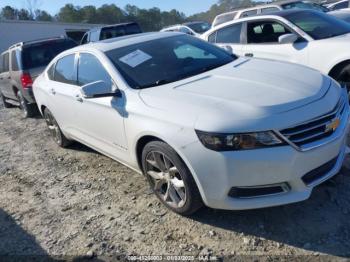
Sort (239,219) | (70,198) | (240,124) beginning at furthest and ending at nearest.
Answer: (70,198)
(239,219)
(240,124)

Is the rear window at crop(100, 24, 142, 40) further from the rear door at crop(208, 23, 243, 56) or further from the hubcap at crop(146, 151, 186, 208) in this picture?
the hubcap at crop(146, 151, 186, 208)

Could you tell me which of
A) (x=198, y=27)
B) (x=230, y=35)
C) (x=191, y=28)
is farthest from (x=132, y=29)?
(x=230, y=35)

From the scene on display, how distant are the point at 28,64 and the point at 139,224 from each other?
6133 millimetres

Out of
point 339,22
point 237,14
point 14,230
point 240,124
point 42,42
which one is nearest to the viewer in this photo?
point 240,124

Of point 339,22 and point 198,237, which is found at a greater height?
point 339,22

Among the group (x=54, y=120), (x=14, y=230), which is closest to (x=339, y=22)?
(x=54, y=120)

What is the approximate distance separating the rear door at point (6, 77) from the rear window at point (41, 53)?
44.1 inches

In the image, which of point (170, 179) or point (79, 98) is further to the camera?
point (79, 98)

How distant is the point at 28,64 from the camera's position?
8.59 meters

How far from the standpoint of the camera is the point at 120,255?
3.34 m

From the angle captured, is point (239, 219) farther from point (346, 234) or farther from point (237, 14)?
point (237, 14)

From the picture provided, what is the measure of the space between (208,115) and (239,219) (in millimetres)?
1076

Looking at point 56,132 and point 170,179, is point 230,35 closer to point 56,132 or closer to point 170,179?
point 56,132

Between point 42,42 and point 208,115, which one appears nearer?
point 208,115
